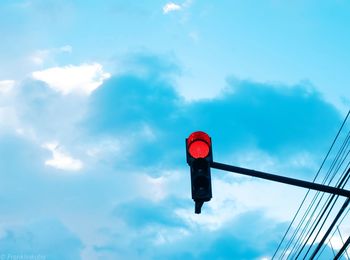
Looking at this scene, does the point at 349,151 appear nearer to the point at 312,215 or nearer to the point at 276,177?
the point at 312,215

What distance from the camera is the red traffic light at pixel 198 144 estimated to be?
3426 millimetres

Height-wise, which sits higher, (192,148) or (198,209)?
(192,148)

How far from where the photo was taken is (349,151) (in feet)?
26.4

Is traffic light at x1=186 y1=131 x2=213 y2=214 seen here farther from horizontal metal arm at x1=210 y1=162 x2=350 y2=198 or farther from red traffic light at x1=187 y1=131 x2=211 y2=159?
horizontal metal arm at x1=210 y1=162 x2=350 y2=198

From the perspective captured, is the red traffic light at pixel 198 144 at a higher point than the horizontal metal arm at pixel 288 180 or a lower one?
higher

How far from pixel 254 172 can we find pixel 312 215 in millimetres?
6827

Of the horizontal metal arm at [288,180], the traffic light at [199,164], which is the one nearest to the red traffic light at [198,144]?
the traffic light at [199,164]

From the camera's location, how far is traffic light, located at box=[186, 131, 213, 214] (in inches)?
131

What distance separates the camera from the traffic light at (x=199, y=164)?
3332 mm

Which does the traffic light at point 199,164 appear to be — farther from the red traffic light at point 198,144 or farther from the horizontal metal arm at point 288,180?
the horizontal metal arm at point 288,180

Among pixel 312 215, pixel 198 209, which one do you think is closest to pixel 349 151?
pixel 312 215

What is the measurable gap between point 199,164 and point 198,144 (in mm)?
206

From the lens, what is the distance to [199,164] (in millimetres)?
3424

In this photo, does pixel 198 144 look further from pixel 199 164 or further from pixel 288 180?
pixel 288 180
